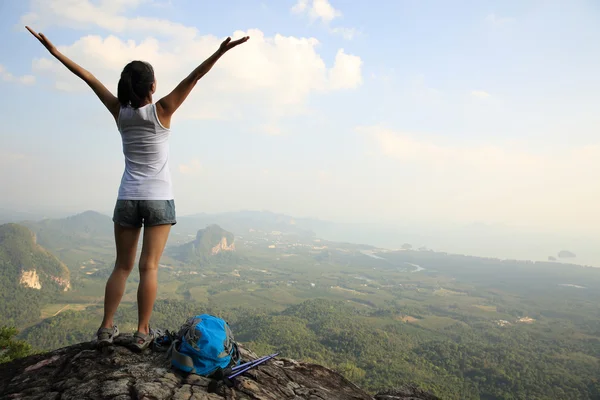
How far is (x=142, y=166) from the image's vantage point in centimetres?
289

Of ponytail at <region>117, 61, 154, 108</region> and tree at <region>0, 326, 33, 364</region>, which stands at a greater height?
ponytail at <region>117, 61, 154, 108</region>

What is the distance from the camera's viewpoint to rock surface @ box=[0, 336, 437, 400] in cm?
247

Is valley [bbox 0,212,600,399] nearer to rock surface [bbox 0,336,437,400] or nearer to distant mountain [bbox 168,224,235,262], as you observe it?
distant mountain [bbox 168,224,235,262]

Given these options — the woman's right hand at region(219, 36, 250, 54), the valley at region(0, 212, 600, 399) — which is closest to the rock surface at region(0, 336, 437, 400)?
the woman's right hand at region(219, 36, 250, 54)

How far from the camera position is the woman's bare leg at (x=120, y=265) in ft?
9.71

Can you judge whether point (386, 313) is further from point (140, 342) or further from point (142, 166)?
point (142, 166)

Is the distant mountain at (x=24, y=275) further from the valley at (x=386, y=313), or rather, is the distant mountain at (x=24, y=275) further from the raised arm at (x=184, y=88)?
Result: the raised arm at (x=184, y=88)

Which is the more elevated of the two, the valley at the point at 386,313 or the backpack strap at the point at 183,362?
the backpack strap at the point at 183,362

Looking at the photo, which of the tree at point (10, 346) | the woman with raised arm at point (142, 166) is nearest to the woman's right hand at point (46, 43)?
the woman with raised arm at point (142, 166)

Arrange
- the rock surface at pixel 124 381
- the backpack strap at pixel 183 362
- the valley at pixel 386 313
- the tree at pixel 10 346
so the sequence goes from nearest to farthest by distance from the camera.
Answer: the rock surface at pixel 124 381 < the backpack strap at pixel 183 362 < the tree at pixel 10 346 < the valley at pixel 386 313

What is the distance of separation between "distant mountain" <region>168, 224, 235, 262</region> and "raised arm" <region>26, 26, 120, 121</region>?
580ft

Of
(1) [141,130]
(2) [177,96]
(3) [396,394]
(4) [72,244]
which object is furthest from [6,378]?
(4) [72,244]

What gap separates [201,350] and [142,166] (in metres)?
1.72

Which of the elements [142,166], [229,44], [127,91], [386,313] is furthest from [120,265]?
[386,313]
